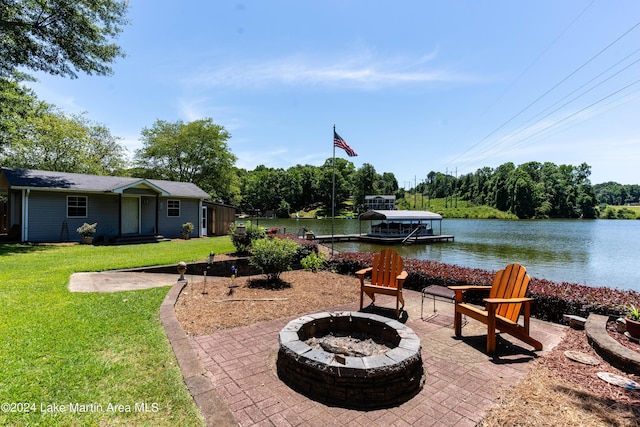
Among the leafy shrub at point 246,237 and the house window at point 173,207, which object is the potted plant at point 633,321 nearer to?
the leafy shrub at point 246,237

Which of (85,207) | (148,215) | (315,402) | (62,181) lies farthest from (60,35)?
(315,402)

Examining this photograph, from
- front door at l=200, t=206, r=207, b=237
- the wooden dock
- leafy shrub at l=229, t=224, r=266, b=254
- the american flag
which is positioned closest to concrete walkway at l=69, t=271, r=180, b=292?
leafy shrub at l=229, t=224, r=266, b=254

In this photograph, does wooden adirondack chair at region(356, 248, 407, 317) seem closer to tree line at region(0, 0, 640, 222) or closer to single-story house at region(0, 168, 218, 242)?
tree line at region(0, 0, 640, 222)

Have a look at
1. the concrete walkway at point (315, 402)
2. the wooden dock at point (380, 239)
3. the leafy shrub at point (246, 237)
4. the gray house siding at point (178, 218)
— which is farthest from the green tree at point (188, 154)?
the concrete walkway at point (315, 402)

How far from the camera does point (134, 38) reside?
38.7ft

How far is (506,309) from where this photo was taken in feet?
13.1

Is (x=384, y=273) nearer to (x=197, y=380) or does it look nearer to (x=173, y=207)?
(x=197, y=380)

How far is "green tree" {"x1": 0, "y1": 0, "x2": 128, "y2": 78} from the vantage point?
36.4 ft

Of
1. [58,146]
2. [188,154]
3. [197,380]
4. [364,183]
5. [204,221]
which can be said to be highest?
[364,183]

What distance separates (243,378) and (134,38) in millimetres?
13750

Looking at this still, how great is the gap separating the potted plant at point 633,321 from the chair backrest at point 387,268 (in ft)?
9.70

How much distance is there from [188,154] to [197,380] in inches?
1271

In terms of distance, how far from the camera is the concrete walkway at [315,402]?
2.36 m

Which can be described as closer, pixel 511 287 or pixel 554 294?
pixel 511 287
